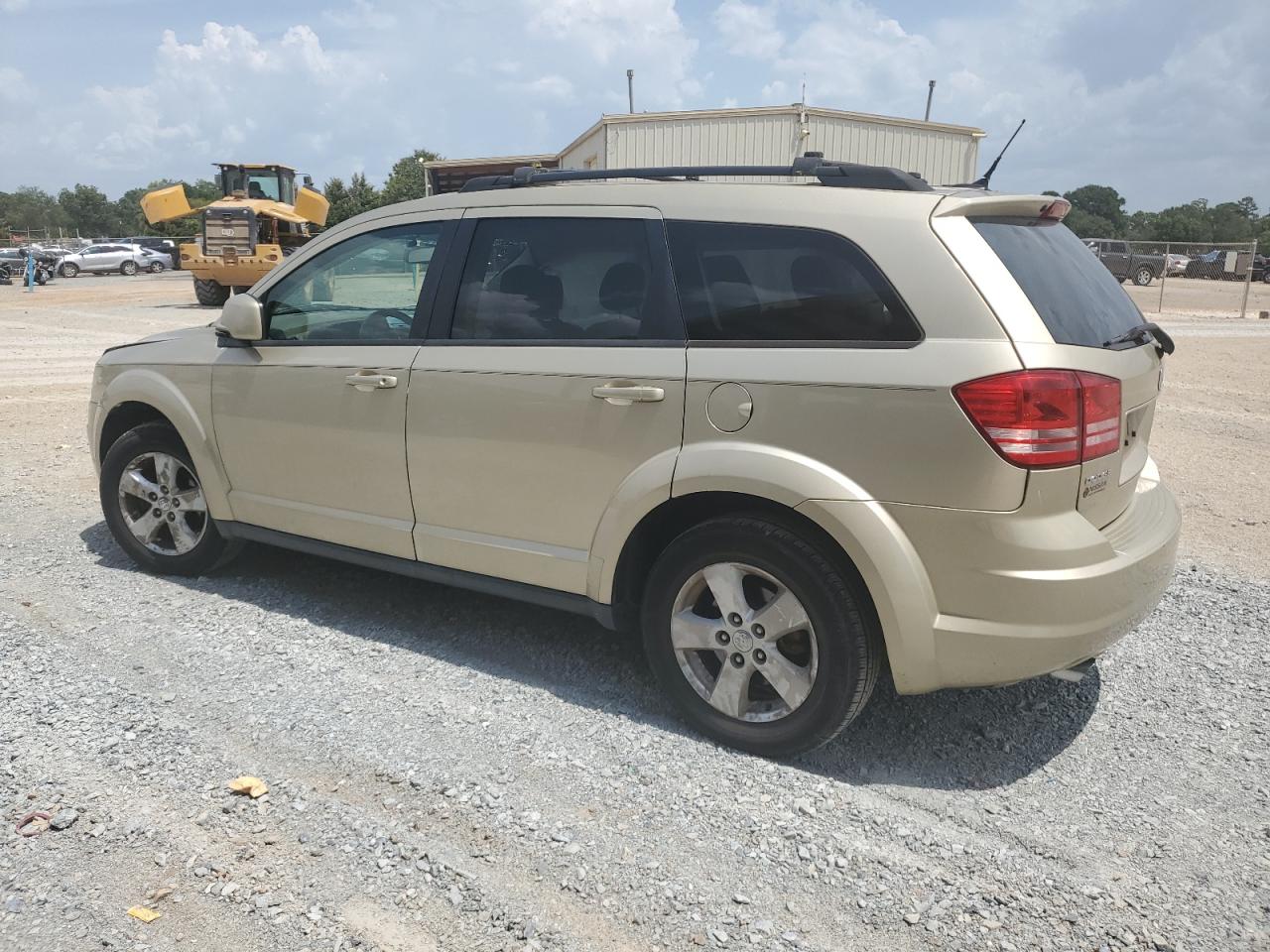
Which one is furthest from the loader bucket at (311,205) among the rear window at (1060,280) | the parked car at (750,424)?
the rear window at (1060,280)

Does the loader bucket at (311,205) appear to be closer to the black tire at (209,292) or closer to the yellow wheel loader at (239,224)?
the yellow wheel loader at (239,224)

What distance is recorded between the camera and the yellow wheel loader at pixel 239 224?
2177 cm

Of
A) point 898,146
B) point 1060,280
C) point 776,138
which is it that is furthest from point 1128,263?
point 1060,280

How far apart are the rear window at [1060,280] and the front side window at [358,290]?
2.17 m

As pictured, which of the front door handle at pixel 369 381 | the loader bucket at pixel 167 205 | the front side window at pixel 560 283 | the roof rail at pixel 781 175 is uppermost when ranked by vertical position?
the loader bucket at pixel 167 205

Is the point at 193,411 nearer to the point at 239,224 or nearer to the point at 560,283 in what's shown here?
the point at 560,283

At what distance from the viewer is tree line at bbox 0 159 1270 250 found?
5997 centimetres

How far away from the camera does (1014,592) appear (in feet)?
9.40

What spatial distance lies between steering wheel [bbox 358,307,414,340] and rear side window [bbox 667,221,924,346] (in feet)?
4.08

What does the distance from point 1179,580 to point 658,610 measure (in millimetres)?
3131

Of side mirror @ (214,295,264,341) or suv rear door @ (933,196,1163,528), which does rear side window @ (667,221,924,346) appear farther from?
side mirror @ (214,295,264,341)

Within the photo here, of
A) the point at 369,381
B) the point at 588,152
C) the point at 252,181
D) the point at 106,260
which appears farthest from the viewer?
the point at 106,260

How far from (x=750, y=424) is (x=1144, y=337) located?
140 centimetres

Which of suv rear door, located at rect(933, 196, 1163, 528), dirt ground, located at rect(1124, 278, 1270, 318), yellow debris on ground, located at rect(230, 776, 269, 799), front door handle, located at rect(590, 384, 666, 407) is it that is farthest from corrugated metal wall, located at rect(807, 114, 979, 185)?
yellow debris on ground, located at rect(230, 776, 269, 799)
